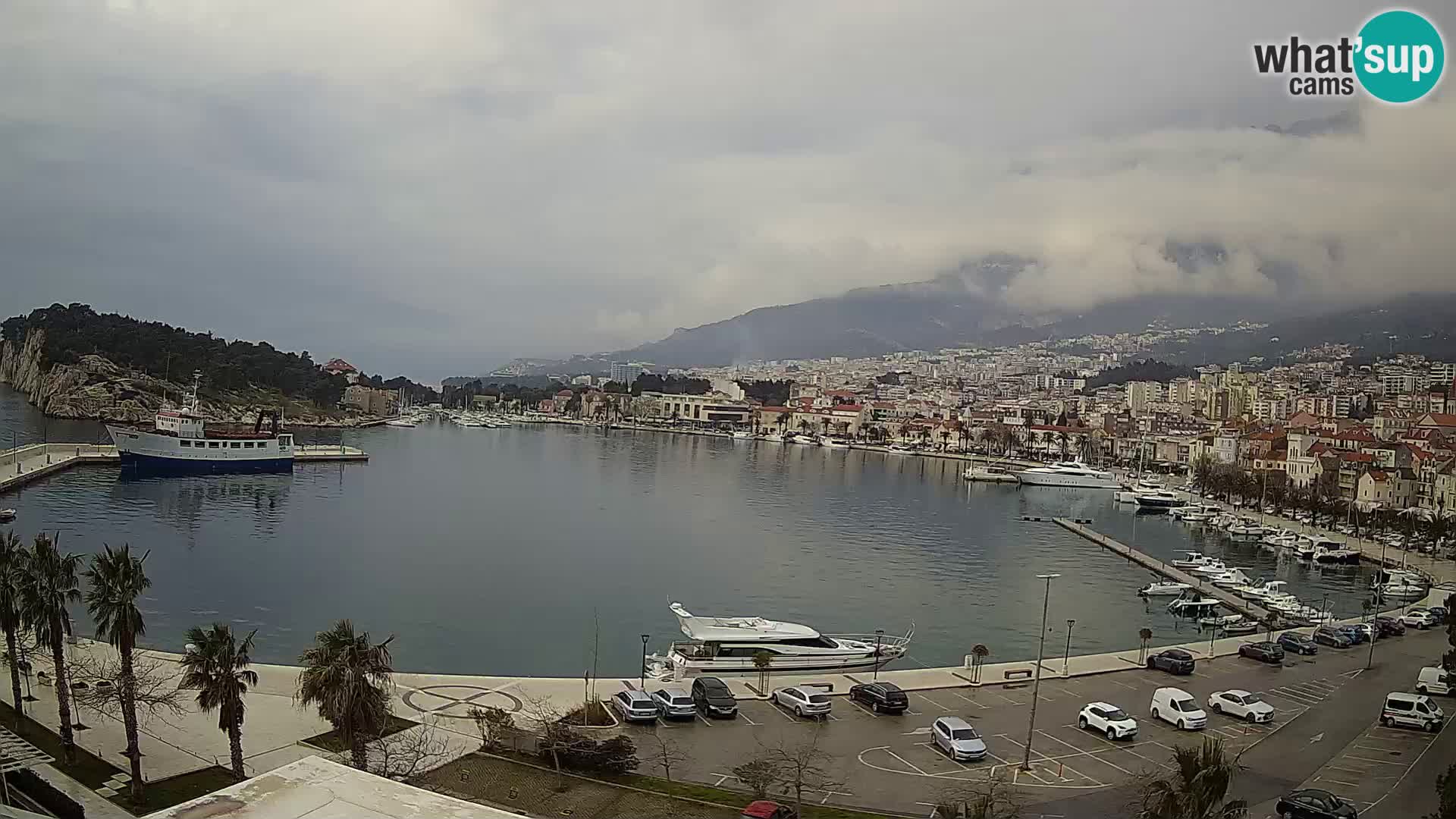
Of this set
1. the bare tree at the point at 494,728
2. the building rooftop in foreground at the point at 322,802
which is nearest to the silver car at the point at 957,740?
the bare tree at the point at 494,728

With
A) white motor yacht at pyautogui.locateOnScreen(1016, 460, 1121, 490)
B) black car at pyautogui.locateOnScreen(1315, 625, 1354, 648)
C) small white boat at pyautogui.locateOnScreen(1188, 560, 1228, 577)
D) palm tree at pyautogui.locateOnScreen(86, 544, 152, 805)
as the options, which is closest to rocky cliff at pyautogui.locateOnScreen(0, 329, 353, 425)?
white motor yacht at pyautogui.locateOnScreen(1016, 460, 1121, 490)

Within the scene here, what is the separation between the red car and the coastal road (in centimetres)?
77

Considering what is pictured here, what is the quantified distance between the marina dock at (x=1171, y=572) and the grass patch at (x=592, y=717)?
1269cm

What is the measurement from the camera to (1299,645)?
45.0 feet

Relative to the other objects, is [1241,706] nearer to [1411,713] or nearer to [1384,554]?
[1411,713]

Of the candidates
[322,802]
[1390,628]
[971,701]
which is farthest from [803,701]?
[1390,628]

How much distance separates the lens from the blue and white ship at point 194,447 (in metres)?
33.1

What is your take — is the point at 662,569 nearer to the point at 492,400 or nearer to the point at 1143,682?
the point at 1143,682

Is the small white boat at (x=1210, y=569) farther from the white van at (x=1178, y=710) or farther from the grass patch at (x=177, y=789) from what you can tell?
the grass patch at (x=177, y=789)

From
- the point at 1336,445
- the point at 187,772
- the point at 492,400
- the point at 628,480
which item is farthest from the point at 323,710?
the point at 492,400

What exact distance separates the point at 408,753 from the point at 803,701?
12.7 ft

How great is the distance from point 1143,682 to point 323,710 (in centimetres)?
920

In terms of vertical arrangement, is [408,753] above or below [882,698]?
above

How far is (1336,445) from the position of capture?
141ft
